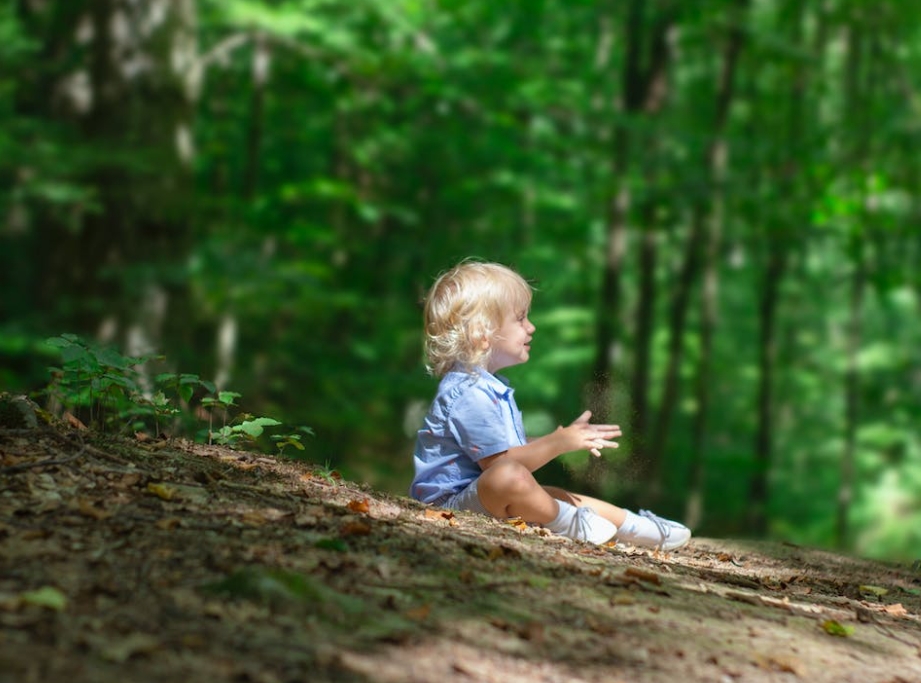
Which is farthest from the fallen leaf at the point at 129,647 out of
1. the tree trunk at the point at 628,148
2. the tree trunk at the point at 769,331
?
the tree trunk at the point at 769,331

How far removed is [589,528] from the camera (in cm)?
461

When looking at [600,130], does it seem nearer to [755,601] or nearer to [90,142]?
[90,142]

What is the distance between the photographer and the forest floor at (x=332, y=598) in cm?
226

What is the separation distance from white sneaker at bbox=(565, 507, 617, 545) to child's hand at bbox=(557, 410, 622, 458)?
419mm

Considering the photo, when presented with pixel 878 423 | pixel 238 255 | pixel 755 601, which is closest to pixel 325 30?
pixel 238 255

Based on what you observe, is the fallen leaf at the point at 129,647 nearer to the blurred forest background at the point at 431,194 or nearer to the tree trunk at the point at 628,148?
the blurred forest background at the point at 431,194

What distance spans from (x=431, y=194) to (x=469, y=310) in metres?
14.2

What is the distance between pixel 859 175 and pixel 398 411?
8.39 meters

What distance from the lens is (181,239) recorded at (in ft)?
35.0

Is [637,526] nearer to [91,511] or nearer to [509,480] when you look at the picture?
[509,480]

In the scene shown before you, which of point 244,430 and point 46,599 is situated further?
point 244,430

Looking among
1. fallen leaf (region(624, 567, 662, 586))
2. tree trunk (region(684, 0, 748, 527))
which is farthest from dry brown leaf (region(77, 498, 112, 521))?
tree trunk (region(684, 0, 748, 527))

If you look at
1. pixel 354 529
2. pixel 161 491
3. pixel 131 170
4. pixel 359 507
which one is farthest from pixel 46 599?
pixel 131 170

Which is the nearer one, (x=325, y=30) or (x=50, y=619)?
(x=50, y=619)
